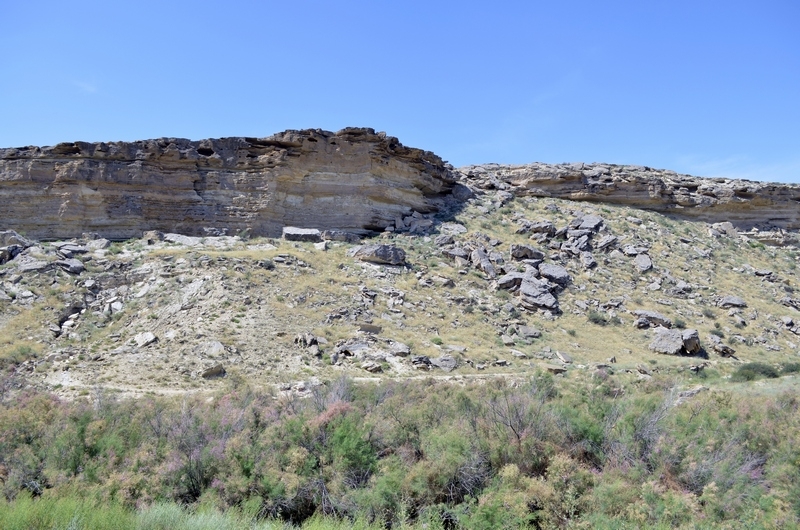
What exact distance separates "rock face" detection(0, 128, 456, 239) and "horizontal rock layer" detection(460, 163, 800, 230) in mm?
9878

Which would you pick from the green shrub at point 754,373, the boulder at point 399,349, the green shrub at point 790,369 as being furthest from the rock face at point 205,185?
the green shrub at point 790,369

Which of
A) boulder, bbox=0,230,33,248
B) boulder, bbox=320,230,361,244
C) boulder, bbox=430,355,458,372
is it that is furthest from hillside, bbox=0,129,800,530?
boulder, bbox=0,230,33,248

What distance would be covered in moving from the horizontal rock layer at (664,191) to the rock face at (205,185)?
988 centimetres

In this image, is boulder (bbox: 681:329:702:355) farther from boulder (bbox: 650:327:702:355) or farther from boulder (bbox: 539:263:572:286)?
boulder (bbox: 539:263:572:286)

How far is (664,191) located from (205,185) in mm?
26448

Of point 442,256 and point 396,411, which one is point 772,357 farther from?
point 396,411

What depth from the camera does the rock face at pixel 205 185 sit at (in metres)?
26.5

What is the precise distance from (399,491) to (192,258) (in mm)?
16523

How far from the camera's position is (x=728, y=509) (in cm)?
751

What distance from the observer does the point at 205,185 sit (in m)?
27.7

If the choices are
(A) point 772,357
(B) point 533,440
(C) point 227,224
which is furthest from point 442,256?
(B) point 533,440

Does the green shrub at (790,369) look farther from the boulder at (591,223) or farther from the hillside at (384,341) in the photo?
the boulder at (591,223)

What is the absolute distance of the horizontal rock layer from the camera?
115ft

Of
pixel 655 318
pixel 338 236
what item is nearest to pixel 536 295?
pixel 655 318
